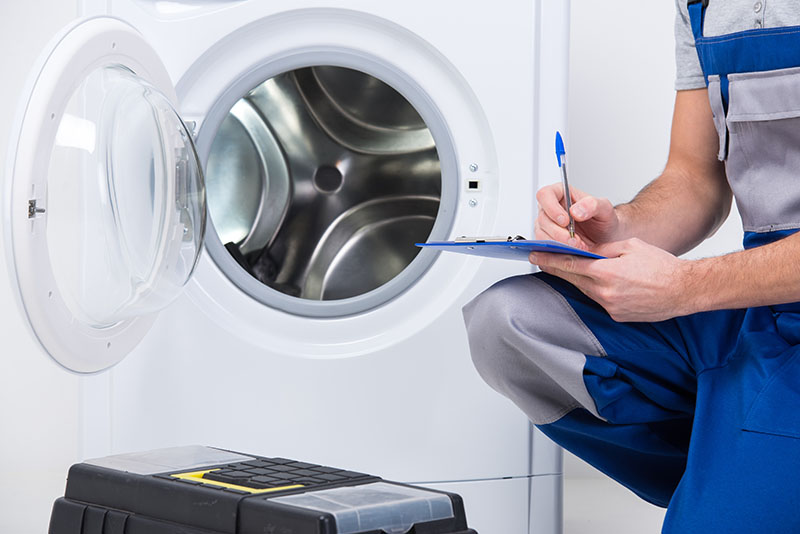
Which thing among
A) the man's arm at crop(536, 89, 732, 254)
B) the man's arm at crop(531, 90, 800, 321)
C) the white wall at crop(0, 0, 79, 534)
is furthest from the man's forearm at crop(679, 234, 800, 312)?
the white wall at crop(0, 0, 79, 534)

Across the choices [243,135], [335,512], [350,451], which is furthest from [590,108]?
[335,512]

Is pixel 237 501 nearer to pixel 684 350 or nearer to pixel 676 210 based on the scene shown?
pixel 684 350

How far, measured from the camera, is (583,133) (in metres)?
2.06

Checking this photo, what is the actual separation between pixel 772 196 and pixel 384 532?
2.08 ft

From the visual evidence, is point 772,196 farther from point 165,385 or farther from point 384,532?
point 165,385

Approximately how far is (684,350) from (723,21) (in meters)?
0.42

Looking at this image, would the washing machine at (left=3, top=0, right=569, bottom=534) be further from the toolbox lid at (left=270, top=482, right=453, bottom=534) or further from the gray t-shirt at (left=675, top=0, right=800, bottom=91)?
the toolbox lid at (left=270, top=482, right=453, bottom=534)

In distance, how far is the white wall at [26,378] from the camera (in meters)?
1.99

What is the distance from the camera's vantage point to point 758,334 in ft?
3.51

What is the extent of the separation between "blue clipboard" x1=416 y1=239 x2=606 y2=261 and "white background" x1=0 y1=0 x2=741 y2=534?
100 cm

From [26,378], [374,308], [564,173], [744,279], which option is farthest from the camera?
[26,378]

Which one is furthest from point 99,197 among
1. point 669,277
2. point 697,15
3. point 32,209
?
point 697,15

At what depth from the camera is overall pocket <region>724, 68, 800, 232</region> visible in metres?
1.15

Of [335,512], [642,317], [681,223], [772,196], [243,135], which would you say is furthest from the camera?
[243,135]
